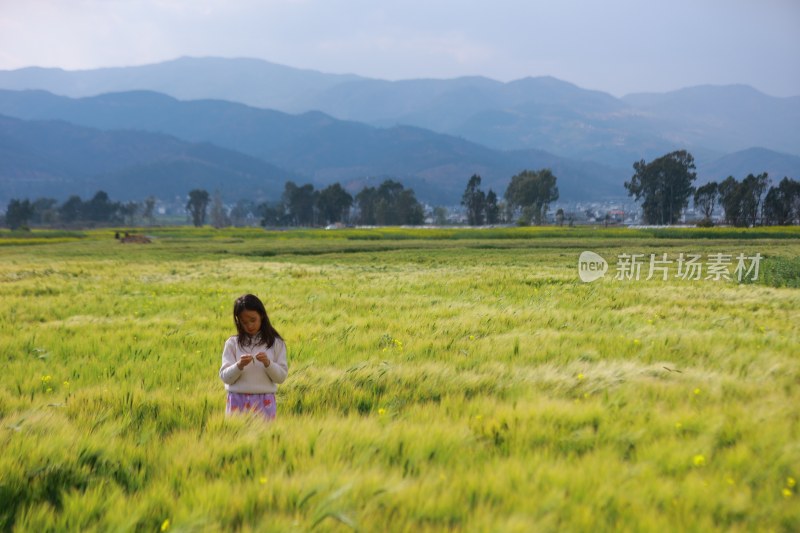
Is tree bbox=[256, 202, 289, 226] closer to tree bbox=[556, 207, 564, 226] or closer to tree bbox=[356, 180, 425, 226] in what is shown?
tree bbox=[356, 180, 425, 226]

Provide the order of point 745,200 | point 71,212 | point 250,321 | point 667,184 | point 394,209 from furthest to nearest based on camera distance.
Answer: point 71,212
point 394,209
point 667,184
point 745,200
point 250,321

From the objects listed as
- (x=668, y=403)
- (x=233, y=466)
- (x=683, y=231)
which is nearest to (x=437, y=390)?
(x=668, y=403)

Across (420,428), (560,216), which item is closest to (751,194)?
(560,216)

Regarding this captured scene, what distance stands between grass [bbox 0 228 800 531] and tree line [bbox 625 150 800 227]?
99.9 metres

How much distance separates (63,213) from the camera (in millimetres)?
186750

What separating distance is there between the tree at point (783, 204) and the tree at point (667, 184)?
21.6m

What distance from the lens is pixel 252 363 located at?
574cm

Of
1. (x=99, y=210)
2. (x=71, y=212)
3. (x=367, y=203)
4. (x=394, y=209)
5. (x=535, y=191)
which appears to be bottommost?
(x=71, y=212)

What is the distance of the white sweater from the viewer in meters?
5.63

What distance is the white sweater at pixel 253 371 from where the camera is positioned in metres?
5.63

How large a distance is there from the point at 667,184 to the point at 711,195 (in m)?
14.9

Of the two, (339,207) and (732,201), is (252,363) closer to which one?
(732,201)

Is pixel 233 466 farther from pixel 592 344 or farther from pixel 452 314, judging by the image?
pixel 452 314

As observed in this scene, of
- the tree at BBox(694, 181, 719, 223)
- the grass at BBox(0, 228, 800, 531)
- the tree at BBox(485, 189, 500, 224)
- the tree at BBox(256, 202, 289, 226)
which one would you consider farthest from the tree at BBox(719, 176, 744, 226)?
the tree at BBox(256, 202, 289, 226)
